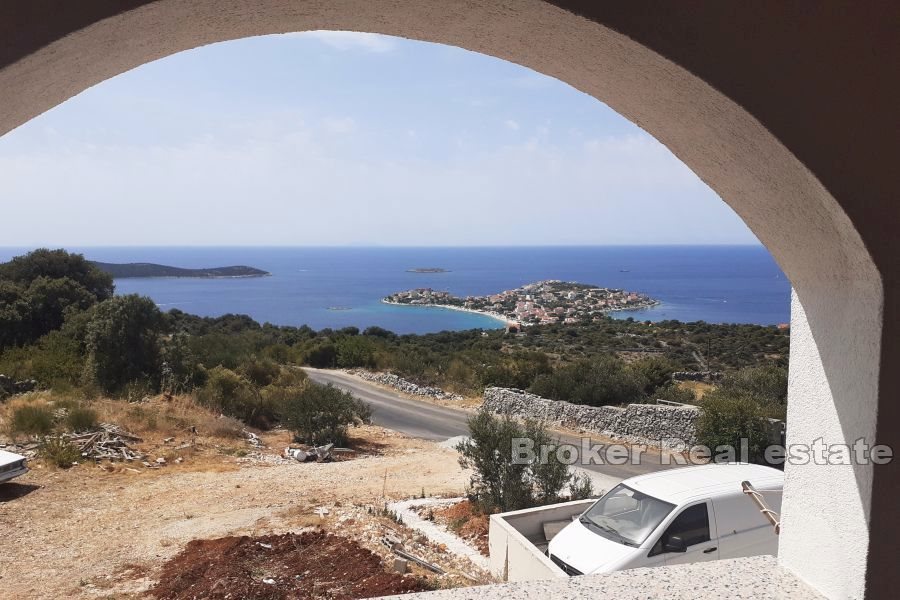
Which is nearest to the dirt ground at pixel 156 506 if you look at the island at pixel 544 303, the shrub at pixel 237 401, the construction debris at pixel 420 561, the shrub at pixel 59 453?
the shrub at pixel 59 453

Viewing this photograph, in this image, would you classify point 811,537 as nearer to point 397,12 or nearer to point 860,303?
point 860,303

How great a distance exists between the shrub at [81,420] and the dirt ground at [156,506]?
181 centimetres

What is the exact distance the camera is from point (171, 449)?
13.0 metres

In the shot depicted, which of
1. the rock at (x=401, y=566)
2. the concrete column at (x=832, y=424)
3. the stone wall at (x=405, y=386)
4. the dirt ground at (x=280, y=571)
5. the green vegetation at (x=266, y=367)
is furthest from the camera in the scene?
the stone wall at (x=405, y=386)

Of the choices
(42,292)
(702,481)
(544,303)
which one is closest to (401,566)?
(702,481)

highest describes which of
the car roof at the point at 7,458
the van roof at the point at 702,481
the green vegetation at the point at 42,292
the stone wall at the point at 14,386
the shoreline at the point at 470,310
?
the green vegetation at the point at 42,292

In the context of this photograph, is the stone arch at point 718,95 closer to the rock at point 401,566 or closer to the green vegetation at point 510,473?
the rock at point 401,566

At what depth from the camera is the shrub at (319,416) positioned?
50.0ft

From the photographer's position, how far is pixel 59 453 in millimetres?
11391

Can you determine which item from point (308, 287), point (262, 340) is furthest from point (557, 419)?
point (308, 287)

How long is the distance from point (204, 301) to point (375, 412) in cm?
7708

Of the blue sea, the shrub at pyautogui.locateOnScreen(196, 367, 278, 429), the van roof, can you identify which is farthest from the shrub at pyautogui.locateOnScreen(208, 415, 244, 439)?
the blue sea

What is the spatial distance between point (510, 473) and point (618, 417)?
26.9 ft

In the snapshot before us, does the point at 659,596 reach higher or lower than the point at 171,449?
higher
